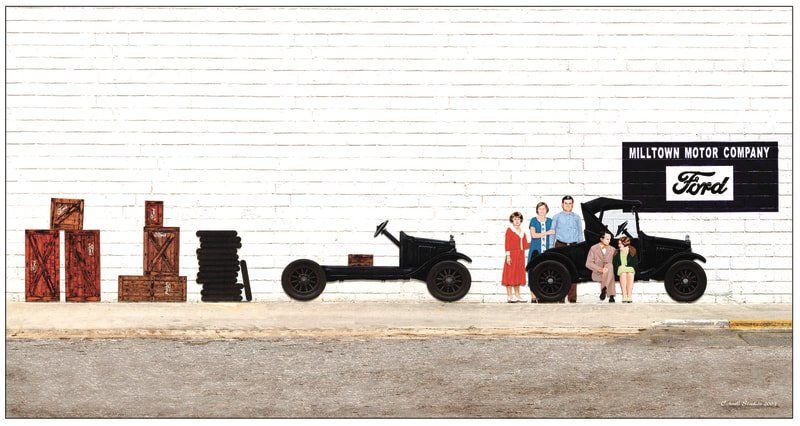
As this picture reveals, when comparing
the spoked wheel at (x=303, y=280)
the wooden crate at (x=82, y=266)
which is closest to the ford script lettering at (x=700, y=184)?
the spoked wheel at (x=303, y=280)

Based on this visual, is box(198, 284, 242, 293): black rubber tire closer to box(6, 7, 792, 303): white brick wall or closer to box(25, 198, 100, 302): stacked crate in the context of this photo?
box(6, 7, 792, 303): white brick wall

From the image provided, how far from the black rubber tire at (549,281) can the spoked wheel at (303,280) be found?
3.48m

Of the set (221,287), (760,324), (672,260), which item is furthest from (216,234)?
(760,324)

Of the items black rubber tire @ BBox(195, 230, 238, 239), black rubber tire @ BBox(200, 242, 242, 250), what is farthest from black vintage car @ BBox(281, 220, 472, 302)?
black rubber tire @ BBox(195, 230, 238, 239)

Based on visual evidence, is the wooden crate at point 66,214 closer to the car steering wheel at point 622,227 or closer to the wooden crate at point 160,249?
the wooden crate at point 160,249

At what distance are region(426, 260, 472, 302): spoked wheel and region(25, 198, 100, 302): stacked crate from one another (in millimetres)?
5535

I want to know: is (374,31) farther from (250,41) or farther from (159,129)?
(159,129)

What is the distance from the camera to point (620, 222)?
17.6 metres

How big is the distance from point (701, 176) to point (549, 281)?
306cm

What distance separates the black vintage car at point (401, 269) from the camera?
1739 cm

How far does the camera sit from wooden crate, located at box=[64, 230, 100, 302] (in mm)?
17438

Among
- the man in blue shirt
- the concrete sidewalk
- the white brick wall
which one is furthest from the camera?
the man in blue shirt

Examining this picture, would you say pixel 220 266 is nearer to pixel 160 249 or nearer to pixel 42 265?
pixel 160 249

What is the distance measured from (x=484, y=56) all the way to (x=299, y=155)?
343cm
